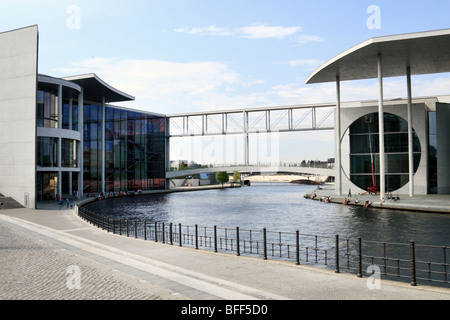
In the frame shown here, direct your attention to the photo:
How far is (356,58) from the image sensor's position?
50375 mm

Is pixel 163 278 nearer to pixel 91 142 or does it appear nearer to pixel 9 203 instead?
pixel 9 203

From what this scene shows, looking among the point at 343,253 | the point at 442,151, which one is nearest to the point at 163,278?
the point at 343,253

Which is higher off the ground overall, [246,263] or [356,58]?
[356,58]

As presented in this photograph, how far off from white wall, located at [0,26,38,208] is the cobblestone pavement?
30.2 meters

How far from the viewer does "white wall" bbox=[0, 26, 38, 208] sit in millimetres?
44375

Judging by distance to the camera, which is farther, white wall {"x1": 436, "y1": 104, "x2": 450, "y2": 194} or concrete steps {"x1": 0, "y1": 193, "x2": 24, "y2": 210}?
white wall {"x1": 436, "y1": 104, "x2": 450, "y2": 194}

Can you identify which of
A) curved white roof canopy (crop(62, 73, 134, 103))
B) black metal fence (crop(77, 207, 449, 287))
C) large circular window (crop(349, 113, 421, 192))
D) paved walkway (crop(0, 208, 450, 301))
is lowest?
black metal fence (crop(77, 207, 449, 287))

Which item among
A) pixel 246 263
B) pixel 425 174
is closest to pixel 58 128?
pixel 246 263

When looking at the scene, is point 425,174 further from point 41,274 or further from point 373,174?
point 41,274

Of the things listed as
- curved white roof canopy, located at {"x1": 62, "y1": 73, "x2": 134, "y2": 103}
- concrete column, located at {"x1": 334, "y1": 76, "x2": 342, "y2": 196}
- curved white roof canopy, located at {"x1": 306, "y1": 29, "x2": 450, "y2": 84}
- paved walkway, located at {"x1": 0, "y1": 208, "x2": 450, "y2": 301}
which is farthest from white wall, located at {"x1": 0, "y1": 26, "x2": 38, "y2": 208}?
concrete column, located at {"x1": 334, "y1": 76, "x2": 342, "y2": 196}

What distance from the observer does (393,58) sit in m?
49.9

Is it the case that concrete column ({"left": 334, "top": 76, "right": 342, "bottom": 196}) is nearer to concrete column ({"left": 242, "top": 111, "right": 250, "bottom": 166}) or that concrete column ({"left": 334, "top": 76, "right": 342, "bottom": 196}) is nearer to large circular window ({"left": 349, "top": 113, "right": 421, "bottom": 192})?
large circular window ({"left": 349, "top": 113, "right": 421, "bottom": 192})

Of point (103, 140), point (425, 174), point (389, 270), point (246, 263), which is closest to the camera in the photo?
point (246, 263)
